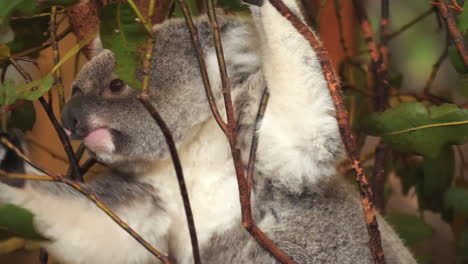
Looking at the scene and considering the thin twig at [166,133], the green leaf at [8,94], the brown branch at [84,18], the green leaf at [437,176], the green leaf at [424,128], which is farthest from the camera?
the green leaf at [437,176]

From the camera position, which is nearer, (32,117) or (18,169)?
(18,169)

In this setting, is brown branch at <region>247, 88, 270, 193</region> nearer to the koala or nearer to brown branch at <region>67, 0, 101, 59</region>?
the koala

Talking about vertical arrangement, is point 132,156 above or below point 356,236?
above

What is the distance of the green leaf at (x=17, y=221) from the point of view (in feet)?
3.25

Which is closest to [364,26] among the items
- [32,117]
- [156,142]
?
[156,142]

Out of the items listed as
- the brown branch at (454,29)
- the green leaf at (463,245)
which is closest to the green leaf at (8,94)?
the brown branch at (454,29)

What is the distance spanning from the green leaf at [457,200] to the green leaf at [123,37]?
156 centimetres

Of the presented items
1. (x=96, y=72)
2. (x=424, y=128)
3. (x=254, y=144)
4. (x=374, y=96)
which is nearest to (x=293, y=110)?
(x=254, y=144)

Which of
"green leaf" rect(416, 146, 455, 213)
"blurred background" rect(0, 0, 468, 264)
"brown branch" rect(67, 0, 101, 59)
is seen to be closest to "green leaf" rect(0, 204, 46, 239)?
"blurred background" rect(0, 0, 468, 264)

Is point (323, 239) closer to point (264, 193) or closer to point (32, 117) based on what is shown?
point (264, 193)

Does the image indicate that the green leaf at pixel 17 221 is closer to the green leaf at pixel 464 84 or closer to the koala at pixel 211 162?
the koala at pixel 211 162

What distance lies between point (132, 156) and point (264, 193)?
40cm

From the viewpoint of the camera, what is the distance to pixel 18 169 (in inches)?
53.0

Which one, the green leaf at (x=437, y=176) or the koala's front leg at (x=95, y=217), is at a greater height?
the koala's front leg at (x=95, y=217)
